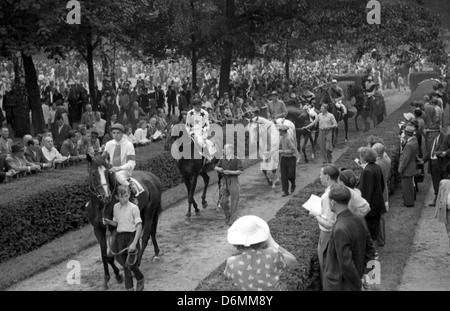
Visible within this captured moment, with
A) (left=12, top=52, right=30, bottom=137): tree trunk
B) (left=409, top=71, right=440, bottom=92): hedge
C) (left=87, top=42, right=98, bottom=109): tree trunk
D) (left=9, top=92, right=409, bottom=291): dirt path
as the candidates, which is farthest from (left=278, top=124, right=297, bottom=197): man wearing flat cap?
(left=409, top=71, right=440, bottom=92): hedge

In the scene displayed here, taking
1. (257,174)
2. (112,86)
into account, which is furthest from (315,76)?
(257,174)

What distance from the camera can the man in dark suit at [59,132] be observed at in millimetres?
19053

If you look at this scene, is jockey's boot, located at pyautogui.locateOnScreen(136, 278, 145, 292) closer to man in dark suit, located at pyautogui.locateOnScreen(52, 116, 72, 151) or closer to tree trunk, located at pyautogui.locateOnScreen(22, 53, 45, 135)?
man in dark suit, located at pyautogui.locateOnScreen(52, 116, 72, 151)

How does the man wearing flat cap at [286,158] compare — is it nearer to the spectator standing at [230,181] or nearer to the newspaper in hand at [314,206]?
the spectator standing at [230,181]

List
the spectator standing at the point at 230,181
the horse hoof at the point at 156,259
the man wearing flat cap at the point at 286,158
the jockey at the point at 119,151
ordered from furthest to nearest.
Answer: the man wearing flat cap at the point at 286,158 → the spectator standing at the point at 230,181 → the horse hoof at the point at 156,259 → the jockey at the point at 119,151

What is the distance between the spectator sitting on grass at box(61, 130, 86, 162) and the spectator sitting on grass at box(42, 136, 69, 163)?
403 mm

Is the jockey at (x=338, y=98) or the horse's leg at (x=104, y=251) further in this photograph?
the jockey at (x=338, y=98)

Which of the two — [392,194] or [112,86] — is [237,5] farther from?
[392,194]

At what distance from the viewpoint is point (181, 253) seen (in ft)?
40.3

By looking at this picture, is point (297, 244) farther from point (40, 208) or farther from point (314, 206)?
point (40, 208)

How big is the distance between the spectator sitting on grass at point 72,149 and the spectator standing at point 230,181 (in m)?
3.60

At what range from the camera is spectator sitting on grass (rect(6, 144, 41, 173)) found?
14.0m

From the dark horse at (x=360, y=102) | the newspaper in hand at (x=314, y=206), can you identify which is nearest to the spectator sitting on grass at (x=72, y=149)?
the newspaper in hand at (x=314, y=206)

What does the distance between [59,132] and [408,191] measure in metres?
9.41
